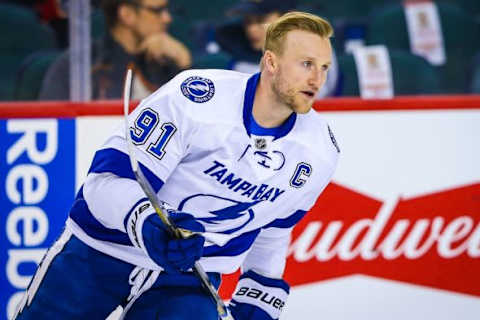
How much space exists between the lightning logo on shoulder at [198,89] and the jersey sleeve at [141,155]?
0.03 m

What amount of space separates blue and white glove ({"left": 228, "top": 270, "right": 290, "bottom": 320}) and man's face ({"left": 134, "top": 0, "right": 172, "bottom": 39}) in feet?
5.58

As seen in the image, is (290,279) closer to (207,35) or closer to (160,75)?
(160,75)

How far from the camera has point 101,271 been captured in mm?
2467

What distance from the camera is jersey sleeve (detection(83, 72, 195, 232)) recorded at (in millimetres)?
2289

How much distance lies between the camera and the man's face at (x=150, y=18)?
4086mm

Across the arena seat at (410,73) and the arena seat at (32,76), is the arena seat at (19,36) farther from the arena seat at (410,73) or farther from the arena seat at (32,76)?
the arena seat at (410,73)

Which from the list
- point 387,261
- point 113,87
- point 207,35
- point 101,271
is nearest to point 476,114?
point 387,261

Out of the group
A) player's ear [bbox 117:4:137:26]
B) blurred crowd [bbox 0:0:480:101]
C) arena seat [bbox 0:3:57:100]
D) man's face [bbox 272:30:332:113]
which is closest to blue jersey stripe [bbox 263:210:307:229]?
man's face [bbox 272:30:332:113]

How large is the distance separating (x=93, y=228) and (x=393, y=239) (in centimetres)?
137

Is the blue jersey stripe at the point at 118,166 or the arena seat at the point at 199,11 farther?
the arena seat at the point at 199,11

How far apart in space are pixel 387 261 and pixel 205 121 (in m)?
1.31

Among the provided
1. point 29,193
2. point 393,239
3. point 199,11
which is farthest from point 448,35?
point 29,193

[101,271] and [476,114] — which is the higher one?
[476,114]

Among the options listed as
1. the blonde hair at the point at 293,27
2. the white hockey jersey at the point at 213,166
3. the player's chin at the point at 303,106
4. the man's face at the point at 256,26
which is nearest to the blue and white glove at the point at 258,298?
the white hockey jersey at the point at 213,166
